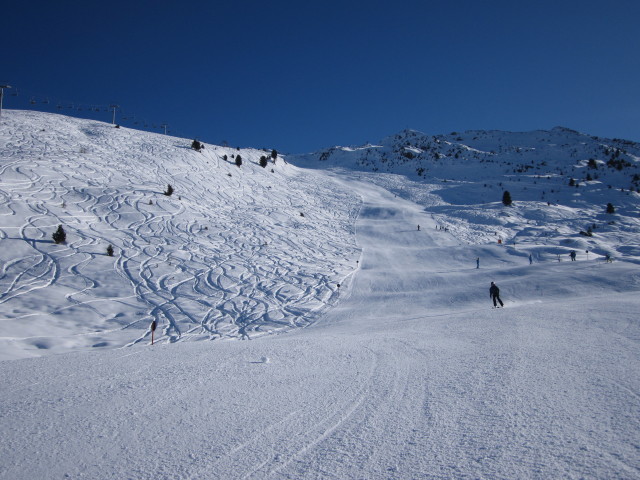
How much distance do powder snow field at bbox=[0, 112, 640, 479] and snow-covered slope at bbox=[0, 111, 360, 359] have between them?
0.15m

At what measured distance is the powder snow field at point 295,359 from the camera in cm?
337

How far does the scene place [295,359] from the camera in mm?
6867

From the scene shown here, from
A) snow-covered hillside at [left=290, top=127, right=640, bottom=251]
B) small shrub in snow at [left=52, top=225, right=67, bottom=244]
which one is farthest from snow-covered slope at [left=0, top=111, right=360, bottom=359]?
snow-covered hillside at [left=290, top=127, right=640, bottom=251]

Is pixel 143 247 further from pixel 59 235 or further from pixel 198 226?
pixel 198 226

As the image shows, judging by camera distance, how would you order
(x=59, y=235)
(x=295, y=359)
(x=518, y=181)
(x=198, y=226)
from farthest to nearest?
(x=518, y=181) → (x=198, y=226) → (x=59, y=235) → (x=295, y=359)

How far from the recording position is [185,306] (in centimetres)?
1528

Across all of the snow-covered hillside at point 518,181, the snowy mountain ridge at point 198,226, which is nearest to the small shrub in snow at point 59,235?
the snowy mountain ridge at point 198,226

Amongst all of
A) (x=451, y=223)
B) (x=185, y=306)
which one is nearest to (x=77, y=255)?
(x=185, y=306)

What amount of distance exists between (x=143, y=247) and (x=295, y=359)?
16776 millimetres

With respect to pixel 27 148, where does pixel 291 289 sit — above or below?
below

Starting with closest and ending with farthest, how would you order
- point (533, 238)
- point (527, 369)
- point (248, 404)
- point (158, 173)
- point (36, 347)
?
point (248, 404) < point (527, 369) < point (36, 347) < point (533, 238) < point (158, 173)

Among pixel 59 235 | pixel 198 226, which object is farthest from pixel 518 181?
pixel 59 235

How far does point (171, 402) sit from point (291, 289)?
13594mm

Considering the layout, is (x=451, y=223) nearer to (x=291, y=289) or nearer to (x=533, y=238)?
(x=533, y=238)
